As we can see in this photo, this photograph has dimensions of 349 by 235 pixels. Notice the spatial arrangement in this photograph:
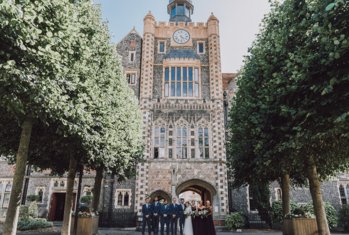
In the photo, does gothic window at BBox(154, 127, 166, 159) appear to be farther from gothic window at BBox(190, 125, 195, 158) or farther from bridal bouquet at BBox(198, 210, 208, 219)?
bridal bouquet at BBox(198, 210, 208, 219)

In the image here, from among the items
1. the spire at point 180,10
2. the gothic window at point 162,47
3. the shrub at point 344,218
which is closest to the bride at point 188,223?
the shrub at point 344,218

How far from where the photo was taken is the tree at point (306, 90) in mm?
6996

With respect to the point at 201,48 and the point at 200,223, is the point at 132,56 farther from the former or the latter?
the point at 200,223

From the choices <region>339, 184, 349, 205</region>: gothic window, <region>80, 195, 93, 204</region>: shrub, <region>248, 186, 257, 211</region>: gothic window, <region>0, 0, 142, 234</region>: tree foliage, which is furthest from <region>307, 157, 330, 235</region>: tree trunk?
<region>80, 195, 93, 204</region>: shrub

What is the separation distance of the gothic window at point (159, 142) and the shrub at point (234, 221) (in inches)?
304

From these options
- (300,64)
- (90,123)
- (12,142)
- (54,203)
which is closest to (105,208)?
(54,203)

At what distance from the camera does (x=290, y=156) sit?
10.5 m

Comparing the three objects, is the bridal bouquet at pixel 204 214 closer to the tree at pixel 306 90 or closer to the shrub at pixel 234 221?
the tree at pixel 306 90

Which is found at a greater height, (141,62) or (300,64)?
(141,62)

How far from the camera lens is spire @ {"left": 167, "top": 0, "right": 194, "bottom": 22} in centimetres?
3247

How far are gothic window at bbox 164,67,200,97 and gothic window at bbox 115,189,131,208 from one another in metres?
10.0

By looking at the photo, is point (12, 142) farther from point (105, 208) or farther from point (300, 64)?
point (105, 208)

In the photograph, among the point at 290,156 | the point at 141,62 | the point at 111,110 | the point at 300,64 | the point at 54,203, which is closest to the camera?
the point at 300,64

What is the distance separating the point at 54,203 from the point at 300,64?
1042 inches
